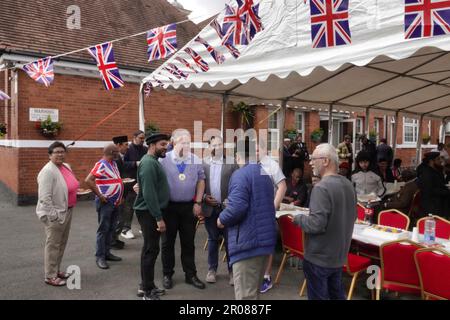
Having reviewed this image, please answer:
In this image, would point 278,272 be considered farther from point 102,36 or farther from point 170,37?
point 102,36

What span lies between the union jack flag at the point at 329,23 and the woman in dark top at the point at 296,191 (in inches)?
101

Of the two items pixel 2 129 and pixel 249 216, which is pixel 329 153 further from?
pixel 2 129

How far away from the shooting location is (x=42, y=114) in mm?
9812

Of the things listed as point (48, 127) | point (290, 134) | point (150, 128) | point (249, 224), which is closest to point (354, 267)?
point (249, 224)

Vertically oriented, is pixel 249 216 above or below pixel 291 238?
above

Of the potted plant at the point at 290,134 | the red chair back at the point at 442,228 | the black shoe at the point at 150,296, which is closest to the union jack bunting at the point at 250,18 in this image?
the red chair back at the point at 442,228

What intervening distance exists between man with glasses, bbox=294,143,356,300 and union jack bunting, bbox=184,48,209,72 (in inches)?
132

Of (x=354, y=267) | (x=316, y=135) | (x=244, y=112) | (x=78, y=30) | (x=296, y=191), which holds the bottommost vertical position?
(x=354, y=267)

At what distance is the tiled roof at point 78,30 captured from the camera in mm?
10195

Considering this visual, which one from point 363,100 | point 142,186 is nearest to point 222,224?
point 142,186

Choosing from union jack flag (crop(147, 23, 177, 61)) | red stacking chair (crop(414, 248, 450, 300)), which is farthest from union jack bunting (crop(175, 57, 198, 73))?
red stacking chair (crop(414, 248, 450, 300))

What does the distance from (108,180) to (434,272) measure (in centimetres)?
402

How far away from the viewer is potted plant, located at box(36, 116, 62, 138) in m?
9.70

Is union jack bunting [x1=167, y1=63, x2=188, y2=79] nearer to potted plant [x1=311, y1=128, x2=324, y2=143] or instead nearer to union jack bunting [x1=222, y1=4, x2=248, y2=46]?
union jack bunting [x1=222, y1=4, x2=248, y2=46]
